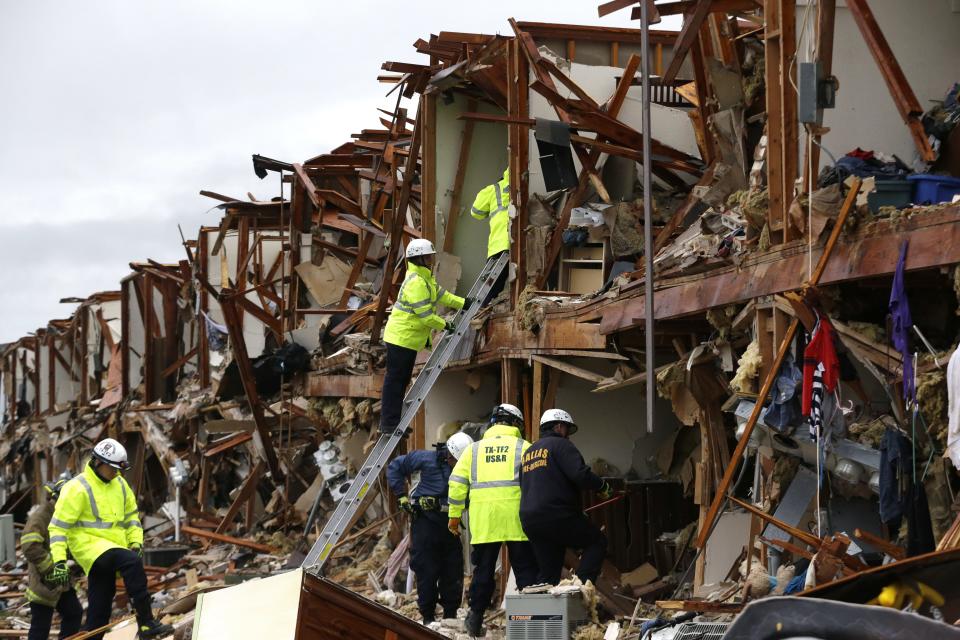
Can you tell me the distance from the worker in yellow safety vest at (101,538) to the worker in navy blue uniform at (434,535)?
2403mm

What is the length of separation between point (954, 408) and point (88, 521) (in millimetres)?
7725

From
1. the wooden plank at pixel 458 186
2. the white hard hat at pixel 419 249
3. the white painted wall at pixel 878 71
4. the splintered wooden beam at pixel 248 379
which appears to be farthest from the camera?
the splintered wooden beam at pixel 248 379

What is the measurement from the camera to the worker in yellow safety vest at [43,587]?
12758mm

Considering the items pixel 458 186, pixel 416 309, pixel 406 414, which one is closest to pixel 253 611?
pixel 416 309

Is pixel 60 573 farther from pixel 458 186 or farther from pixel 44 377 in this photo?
pixel 44 377

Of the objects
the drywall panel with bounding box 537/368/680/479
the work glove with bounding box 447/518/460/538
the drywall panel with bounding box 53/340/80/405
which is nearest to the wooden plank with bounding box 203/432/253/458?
the drywall panel with bounding box 537/368/680/479

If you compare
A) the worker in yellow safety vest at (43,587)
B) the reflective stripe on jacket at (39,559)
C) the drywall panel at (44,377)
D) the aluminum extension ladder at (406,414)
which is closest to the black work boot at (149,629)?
the worker in yellow safety vest at (43,587)

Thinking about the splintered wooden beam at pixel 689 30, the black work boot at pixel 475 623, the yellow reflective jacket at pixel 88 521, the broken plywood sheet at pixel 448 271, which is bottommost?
Answer: the black work boot at pixel 475 623

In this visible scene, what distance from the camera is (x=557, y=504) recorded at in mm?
11008

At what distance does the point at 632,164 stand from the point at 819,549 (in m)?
7.36

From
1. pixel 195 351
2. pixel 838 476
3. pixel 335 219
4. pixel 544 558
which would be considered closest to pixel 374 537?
pixel 335 219

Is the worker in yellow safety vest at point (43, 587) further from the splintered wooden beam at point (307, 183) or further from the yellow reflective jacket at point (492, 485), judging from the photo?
the splintered wooden beam at point (307, 183)

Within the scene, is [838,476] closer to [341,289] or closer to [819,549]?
[819,549]

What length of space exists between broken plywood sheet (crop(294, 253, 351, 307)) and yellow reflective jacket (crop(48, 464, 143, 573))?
34.8ft
